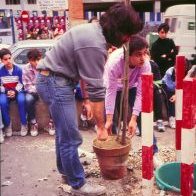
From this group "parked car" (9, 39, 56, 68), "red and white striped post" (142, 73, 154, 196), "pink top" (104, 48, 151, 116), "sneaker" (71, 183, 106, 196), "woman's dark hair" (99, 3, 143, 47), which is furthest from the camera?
"parked car" (9, 39, 56, 68)

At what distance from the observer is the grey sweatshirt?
315 centimetres

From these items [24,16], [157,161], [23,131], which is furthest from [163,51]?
[24,16]

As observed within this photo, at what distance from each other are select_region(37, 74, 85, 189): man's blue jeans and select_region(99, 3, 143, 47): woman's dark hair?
60cm

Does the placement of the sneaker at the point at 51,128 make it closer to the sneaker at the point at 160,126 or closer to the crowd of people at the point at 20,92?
the crowd of people at the point at 20,92

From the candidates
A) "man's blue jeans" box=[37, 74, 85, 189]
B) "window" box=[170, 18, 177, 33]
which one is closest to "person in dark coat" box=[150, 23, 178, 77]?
"man's blue jeans" box=[37, 74, 85, 189]

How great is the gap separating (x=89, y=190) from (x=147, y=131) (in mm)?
779

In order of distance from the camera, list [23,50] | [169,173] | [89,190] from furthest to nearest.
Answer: [23,50] → [169,173] → [89,190]

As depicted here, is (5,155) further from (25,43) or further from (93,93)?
(25,43)

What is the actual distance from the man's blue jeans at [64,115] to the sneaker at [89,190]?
17cm

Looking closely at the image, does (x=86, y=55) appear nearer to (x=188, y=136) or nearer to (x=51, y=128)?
(x=188, y=136)

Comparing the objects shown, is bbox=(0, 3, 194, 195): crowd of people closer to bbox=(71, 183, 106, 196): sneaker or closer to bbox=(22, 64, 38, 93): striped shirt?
bbox=(71, 183, 106, 196): sneaker

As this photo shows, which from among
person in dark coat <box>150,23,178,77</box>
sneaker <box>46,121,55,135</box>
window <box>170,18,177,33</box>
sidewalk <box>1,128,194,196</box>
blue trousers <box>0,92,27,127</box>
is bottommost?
sidewalk <box>1,128,194,196</box>

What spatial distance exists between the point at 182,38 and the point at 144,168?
1.43 meters

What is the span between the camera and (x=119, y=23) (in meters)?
3.11
